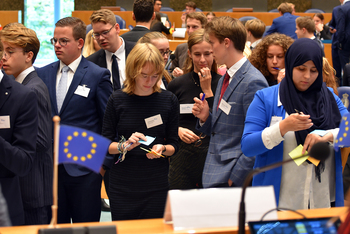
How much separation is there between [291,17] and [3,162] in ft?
20.0

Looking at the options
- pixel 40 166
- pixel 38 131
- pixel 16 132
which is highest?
pixel 16 132

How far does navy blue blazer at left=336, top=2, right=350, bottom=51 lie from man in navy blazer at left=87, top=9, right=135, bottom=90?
15.6 ft

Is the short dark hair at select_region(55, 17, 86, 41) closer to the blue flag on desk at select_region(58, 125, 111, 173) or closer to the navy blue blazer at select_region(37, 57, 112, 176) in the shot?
the navy blue blazer at select_region(37, 57, 112, 176)

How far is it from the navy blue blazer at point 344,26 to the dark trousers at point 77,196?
5.50m

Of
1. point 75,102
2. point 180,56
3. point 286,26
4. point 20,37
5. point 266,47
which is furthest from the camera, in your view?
point 286,26

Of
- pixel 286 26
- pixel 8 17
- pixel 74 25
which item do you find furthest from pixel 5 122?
pixel 8 17

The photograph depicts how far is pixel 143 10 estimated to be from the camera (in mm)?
3801

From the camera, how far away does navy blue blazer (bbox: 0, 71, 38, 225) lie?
1777 millimetres

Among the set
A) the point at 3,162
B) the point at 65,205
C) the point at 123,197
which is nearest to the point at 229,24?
the point at 123,197

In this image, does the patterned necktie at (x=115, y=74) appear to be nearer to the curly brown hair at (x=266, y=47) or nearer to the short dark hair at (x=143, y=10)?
the short dark hair at (x=143, y=10)

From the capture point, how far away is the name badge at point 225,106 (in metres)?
2.10

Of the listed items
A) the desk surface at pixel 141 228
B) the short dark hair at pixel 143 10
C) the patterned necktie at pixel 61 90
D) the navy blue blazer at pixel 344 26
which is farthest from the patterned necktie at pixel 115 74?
the navy blue blazer at pixel 344 26

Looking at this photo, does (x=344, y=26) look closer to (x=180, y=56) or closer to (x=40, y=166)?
(x=180, y=56)

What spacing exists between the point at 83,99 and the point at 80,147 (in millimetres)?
1262
